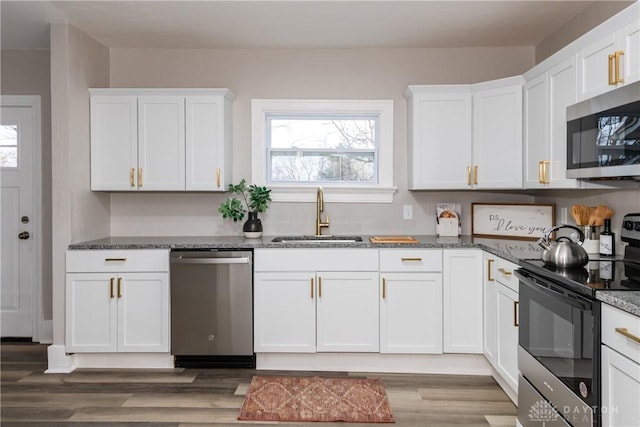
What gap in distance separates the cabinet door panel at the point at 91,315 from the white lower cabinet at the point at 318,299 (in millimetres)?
1014

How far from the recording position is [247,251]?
323 cm

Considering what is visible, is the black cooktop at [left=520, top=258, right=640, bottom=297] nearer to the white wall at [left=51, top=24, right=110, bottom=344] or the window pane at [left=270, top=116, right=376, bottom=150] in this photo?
the window pane at [left=270, top=116, right=376, bottom=150]

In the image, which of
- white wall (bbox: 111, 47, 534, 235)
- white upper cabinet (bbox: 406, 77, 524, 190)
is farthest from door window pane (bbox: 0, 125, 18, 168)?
white upper cabinet (bbox: 406, 77, 524, 190)

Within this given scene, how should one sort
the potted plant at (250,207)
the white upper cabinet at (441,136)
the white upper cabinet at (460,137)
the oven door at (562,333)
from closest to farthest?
the oven door at (562,333) < the white upper cabinet at (460,137) < the white upper cabinet at (441,136) < the potted plant at (250,207)

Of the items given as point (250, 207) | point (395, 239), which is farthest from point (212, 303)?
point (395, 239)

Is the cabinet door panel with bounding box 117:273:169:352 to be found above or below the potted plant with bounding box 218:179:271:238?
below

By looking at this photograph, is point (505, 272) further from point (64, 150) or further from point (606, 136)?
point (64, 150)

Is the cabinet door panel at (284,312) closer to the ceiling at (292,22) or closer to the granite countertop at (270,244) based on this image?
the granite countertop at (270,244)

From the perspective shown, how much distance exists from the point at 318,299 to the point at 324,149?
131 centimetres

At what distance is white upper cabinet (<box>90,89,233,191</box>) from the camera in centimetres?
353

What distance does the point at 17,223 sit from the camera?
13.0 feet

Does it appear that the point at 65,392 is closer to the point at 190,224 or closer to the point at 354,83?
the point at 190,224

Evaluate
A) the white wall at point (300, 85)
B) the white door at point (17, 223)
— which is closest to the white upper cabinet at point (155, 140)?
the white wall at point (300, 85)

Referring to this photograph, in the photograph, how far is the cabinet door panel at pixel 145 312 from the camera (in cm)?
326
